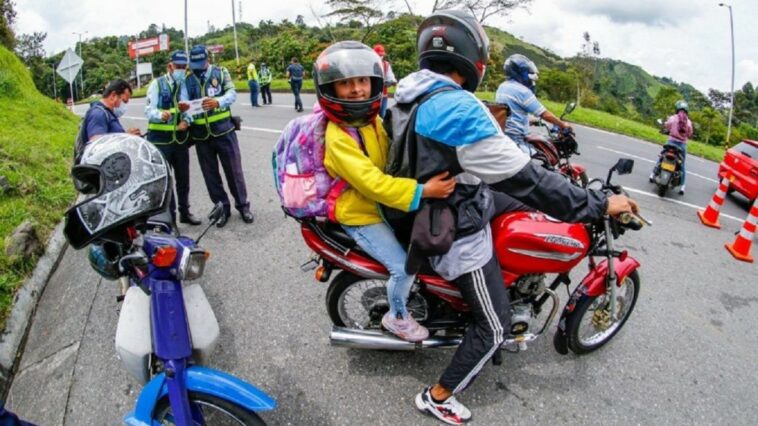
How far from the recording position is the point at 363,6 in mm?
25219

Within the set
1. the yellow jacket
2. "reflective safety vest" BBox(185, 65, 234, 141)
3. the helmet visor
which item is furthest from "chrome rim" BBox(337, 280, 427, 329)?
"reflective safety vest" BBox(185, 65, 234, 141)

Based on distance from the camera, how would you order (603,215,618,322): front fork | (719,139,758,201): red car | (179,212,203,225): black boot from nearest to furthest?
(603,215,618,322): front fork → (179,212,203,225): black boot → (719,139,758,201): red car

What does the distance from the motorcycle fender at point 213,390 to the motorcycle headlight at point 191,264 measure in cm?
41

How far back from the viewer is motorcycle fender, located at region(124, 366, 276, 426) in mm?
1862

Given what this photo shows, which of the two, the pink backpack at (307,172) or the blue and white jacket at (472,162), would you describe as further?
the pink backpack at (307,172)

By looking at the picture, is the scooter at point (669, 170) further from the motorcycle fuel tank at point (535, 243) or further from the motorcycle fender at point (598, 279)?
the motorcycle fuel tank at point (535, 243)

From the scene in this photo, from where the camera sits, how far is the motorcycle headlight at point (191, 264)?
1.87 m

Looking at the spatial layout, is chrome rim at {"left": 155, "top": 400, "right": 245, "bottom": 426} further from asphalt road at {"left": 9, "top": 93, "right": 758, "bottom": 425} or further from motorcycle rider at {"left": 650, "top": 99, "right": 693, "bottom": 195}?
motorcycle rider at {"left": 650, "top": 99, "right": 693, "bottom": 195}

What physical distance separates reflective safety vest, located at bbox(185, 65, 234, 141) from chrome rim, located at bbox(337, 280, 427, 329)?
254 cm

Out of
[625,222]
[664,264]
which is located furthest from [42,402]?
[664,264]

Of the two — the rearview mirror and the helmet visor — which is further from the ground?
the helmet visor

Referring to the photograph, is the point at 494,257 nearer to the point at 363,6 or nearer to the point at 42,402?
the point at 42,402

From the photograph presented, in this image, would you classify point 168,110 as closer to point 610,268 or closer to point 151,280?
point 151,280

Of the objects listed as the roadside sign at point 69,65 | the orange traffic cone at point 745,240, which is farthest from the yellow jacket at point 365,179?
the roadside sign at point 69,65
